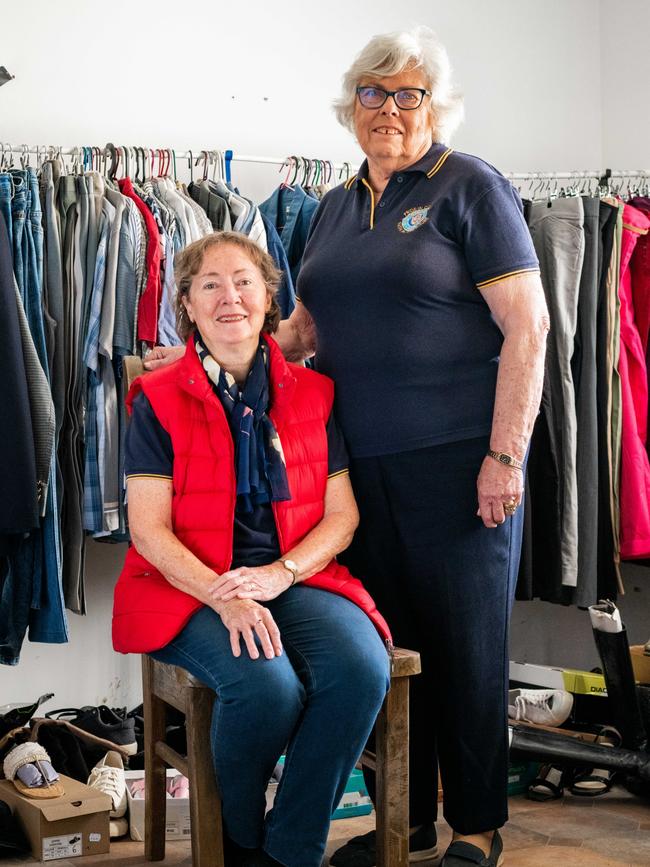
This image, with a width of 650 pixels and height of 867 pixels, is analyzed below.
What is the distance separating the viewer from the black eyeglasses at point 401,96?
2.10 meters

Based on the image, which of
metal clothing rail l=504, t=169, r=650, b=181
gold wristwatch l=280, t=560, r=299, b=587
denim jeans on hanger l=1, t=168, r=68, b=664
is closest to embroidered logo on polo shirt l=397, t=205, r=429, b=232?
gold wristwatch l=280, t=560, r=299, b=587

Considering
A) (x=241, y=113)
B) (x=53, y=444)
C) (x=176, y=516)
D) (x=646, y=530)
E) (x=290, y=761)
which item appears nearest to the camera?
(x=290, y=761)

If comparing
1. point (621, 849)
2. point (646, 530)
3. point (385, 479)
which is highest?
point (385, 479)

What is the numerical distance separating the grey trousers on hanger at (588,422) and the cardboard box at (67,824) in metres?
1.62

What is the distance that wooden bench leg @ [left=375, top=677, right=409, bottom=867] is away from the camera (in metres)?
1.92

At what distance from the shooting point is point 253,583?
1863mm

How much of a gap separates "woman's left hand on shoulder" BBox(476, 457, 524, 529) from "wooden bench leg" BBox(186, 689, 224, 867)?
24.1 inches

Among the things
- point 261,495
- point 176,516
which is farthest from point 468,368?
point 176,516

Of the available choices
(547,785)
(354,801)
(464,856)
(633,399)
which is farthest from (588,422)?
(464,856)

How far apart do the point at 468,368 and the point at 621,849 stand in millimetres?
1168

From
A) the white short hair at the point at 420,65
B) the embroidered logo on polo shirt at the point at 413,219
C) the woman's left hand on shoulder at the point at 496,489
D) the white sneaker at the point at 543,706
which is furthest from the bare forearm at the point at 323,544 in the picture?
the white sneaker at the point at 543,706

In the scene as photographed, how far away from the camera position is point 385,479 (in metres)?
2.06

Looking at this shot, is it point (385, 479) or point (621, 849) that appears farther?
point (621, 849)

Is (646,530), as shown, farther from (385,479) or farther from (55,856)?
(55,856)
